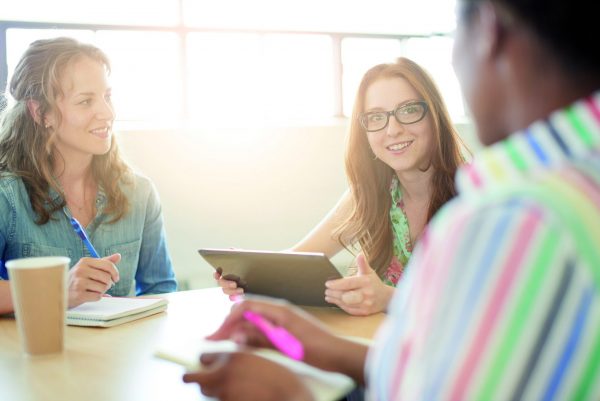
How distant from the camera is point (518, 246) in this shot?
0.48 metres

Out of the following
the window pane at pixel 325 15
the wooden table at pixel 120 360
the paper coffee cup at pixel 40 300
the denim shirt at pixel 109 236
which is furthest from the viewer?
the window pane at pixel 325 15

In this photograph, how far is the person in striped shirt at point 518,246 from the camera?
474mm

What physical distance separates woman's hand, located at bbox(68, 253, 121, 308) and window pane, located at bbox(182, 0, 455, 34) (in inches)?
119

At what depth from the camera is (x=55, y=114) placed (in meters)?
2.19

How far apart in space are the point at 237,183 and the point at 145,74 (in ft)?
3.04

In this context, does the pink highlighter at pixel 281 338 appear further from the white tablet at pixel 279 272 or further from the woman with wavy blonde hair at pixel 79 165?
the woman with wavy blonde hair at pixel 79 165

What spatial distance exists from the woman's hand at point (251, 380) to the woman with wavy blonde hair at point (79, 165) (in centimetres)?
126

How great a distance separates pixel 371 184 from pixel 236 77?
8.39 ft

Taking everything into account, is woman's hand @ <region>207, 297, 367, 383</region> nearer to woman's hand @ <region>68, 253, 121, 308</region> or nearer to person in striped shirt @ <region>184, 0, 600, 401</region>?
person in striped shirt @ <region>184, 0, 600, 401</region>

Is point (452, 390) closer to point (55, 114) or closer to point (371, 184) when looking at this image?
point (371, 184)

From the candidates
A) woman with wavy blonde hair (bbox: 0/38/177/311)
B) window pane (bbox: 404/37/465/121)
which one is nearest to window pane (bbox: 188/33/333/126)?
window pane (bbox: 404/37/465/121)

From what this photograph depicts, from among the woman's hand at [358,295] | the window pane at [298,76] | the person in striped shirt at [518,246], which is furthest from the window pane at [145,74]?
the person in striped shirt at [518,246]

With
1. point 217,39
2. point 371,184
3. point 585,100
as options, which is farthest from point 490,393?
point 217,39

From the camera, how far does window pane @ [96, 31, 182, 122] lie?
4137 mm
